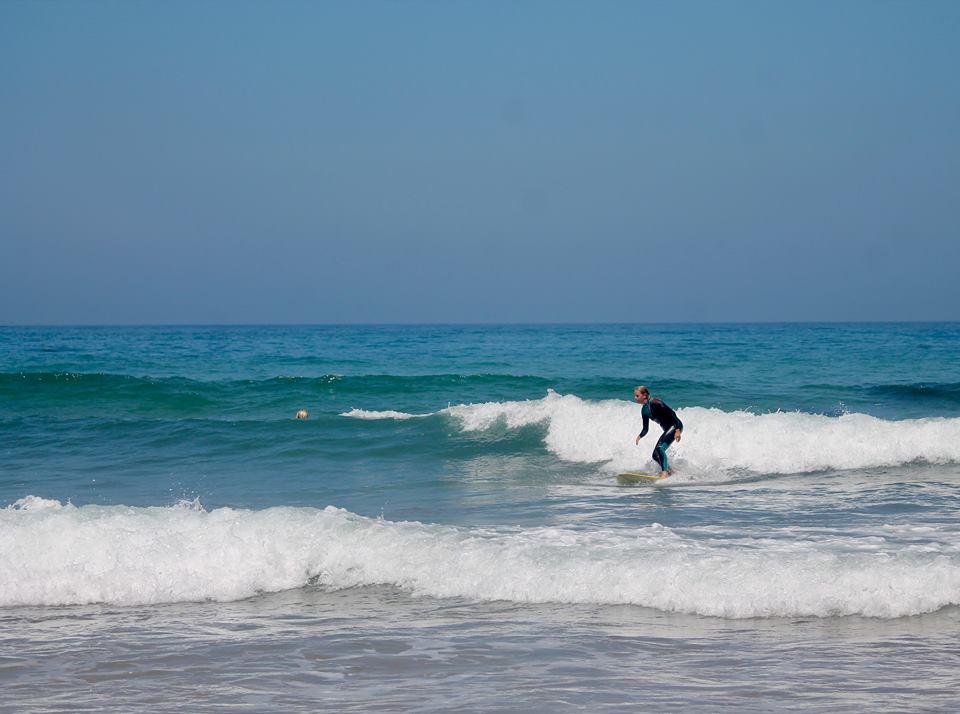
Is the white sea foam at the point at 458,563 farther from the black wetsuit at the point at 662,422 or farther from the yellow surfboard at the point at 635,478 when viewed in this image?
the black wetsuit at the point at 662,422

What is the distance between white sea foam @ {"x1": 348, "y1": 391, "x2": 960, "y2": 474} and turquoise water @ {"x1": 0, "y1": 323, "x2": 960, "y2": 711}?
6cm

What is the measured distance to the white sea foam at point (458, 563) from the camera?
8031 millimetres

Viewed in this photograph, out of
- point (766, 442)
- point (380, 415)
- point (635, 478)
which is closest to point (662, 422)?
point (635, 478)

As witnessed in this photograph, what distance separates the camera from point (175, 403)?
26156 mm

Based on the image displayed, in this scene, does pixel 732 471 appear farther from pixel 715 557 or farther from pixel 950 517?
pixel 715 557

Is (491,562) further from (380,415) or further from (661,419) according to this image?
(380,415)

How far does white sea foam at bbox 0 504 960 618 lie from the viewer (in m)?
8.03

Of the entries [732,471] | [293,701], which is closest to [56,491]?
[293,701]

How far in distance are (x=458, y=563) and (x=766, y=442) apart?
9.73 metres

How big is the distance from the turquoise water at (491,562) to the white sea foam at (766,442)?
59 mm

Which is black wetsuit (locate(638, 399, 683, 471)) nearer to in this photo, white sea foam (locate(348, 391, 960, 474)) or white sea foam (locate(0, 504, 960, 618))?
white sea foam (locate(348, 391, 960, 474))

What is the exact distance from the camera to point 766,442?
1719 centimetres

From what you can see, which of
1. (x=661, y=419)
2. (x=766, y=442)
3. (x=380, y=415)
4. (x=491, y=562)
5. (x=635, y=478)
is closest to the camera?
(x=491, y=562)

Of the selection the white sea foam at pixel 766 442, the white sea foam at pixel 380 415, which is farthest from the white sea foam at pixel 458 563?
the white sea foam at pixel 380 415
